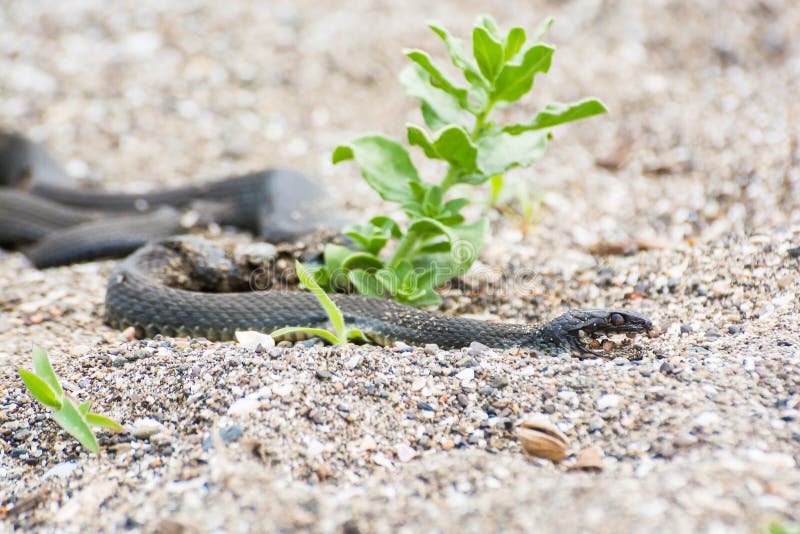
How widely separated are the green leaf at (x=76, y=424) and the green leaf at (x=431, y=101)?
69.2 inches

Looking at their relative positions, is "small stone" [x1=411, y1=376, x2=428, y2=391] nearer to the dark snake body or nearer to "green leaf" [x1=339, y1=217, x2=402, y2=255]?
the dark snake body

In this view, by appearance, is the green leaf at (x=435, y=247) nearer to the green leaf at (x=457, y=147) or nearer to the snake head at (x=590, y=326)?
the green leaf at (x=457, y=147)

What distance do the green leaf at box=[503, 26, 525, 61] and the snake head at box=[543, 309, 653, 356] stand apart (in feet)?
3.57

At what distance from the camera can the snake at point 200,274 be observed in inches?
120

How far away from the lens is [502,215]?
4621mm

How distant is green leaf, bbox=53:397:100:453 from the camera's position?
7.56 ft

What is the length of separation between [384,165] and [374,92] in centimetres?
317

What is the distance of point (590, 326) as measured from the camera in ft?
9.79

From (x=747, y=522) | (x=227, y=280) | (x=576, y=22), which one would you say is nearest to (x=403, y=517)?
(x=747, y=522)

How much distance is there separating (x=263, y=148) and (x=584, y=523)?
468cm

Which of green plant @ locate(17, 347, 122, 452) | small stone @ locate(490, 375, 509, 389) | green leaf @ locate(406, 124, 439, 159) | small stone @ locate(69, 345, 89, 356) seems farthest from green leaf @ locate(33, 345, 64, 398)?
green leaf @ locate(406, 124, 439, 159)

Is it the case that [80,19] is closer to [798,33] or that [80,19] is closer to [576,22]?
[576,22]

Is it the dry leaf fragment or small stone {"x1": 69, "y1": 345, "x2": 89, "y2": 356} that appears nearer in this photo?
the dry leaf fragment

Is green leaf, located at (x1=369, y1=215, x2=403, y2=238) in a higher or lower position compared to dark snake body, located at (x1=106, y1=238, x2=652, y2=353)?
higher
